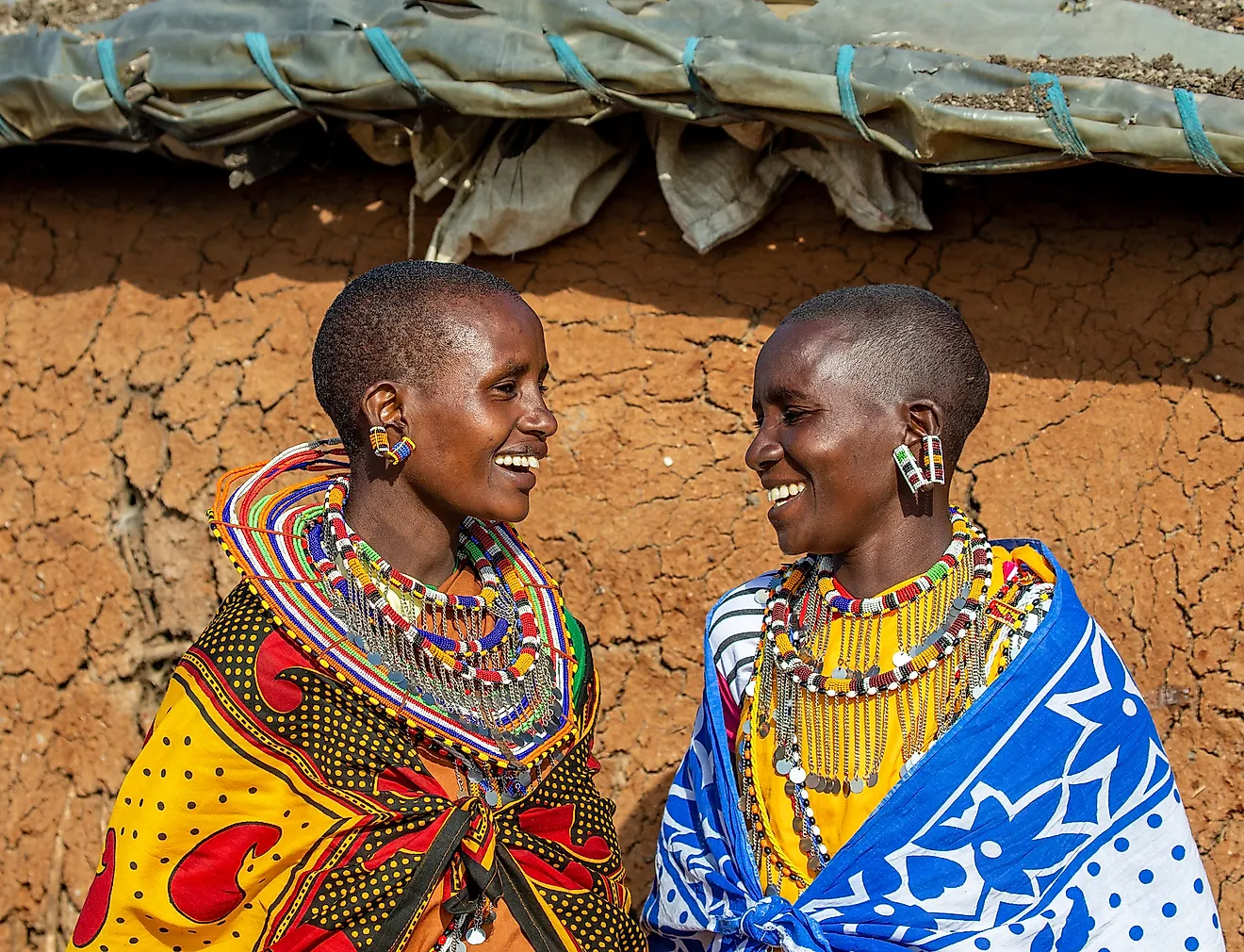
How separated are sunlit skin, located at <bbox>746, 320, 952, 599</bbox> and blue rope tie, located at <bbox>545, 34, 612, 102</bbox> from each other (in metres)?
1.34

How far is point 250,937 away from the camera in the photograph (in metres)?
2.38

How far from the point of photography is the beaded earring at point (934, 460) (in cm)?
238

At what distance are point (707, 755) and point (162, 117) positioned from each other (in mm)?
2528

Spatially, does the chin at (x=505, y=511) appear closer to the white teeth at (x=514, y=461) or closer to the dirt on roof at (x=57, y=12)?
Answer: the white teeth at (x=514, y=461)

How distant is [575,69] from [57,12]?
2.22m

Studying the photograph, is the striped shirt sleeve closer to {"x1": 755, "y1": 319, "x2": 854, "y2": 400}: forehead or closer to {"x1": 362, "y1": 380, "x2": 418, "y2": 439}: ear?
{"x1": 755, "y1": 319, "x2": 854, "y2": 400}: forehead

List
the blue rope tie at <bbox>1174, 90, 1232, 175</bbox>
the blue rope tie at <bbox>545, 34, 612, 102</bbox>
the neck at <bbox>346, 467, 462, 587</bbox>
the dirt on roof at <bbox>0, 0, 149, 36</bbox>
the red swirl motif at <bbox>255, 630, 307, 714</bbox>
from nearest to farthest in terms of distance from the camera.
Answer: the red swirl motif at <bbox>255, 630, 307, 714</bbox>
the neck at <bbox>346, 467, 462, 587</bbox>
the blue rope tie at <bbox>1174, 90, 1232, 175</bbox>
the blue rope tie at <bbox>545, 34, 612, 102</bbox>
the dirt on roof at <bbox>0, 0, 149, 36</bbox>

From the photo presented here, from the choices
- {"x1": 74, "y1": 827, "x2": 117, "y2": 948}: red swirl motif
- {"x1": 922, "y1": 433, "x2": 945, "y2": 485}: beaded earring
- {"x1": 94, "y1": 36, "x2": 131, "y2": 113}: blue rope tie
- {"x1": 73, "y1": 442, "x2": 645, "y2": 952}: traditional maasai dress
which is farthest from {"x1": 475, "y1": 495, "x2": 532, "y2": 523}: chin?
{"x1": 94, "y1": 36, "x2": 131, "y2": 113}: blue rope tie

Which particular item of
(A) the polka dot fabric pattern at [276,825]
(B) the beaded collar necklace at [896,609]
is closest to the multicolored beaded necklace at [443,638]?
(A) the polka dot fabric pattern at [276,825]

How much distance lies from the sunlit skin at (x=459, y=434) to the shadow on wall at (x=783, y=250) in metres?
1.41

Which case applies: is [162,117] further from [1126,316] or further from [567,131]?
[1126,316]

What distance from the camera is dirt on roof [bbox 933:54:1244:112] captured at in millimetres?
3232

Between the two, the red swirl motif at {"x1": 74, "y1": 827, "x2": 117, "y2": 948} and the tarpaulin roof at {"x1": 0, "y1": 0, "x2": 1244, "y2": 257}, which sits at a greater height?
the tarpaulin roof at {"x1": 0, "y1": 0, "x2": 1244, "y2": 257}

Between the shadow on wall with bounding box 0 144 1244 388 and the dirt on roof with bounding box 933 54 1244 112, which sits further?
the shadow on wall with bounding box 0 144 1244 388
